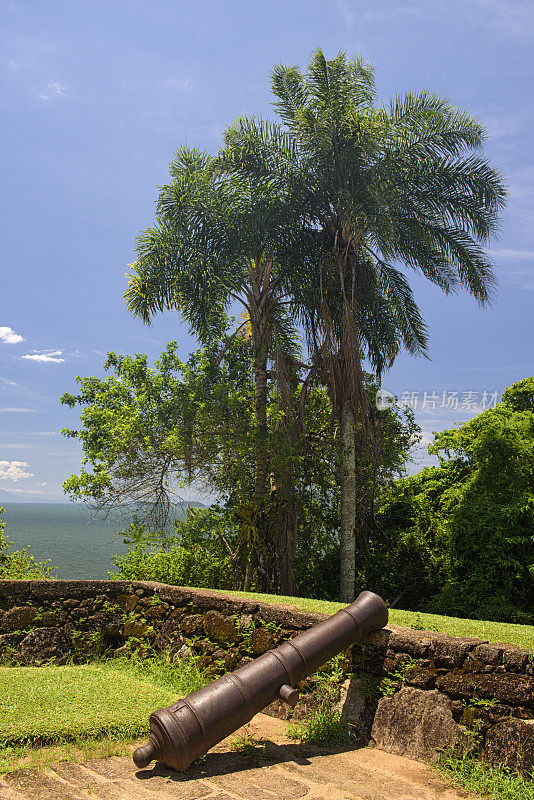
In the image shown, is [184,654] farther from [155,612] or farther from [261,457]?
[261,457]

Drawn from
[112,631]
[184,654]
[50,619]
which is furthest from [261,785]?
[50,619]

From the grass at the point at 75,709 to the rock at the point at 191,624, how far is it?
A: 411 mm

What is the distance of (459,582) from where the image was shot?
11453mm

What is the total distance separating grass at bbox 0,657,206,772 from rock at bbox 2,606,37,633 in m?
0.98

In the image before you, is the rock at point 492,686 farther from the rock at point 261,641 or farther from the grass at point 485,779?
the rock at point 261,641

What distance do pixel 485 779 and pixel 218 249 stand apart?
11.8 meters

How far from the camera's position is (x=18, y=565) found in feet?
34.5

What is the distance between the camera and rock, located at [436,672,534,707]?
3970 mm

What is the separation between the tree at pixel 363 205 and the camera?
12164mm

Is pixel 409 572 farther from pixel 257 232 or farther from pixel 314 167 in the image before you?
pixel 314 167

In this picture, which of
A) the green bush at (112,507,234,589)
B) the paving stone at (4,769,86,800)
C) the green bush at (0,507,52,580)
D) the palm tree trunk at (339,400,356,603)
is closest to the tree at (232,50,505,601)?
the palm tree trunk at (339,400,356,603)

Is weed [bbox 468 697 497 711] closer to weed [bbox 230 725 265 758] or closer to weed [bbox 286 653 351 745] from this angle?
weed [bbox 286 653 351 745]

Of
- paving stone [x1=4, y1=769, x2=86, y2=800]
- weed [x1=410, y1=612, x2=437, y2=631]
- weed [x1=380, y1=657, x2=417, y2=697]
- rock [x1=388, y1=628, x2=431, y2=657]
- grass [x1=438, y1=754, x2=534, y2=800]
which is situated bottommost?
paving stone [x1=4, y1=769, x2=86, y2=800]

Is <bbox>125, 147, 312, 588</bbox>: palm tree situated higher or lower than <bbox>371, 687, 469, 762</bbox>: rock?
higher
